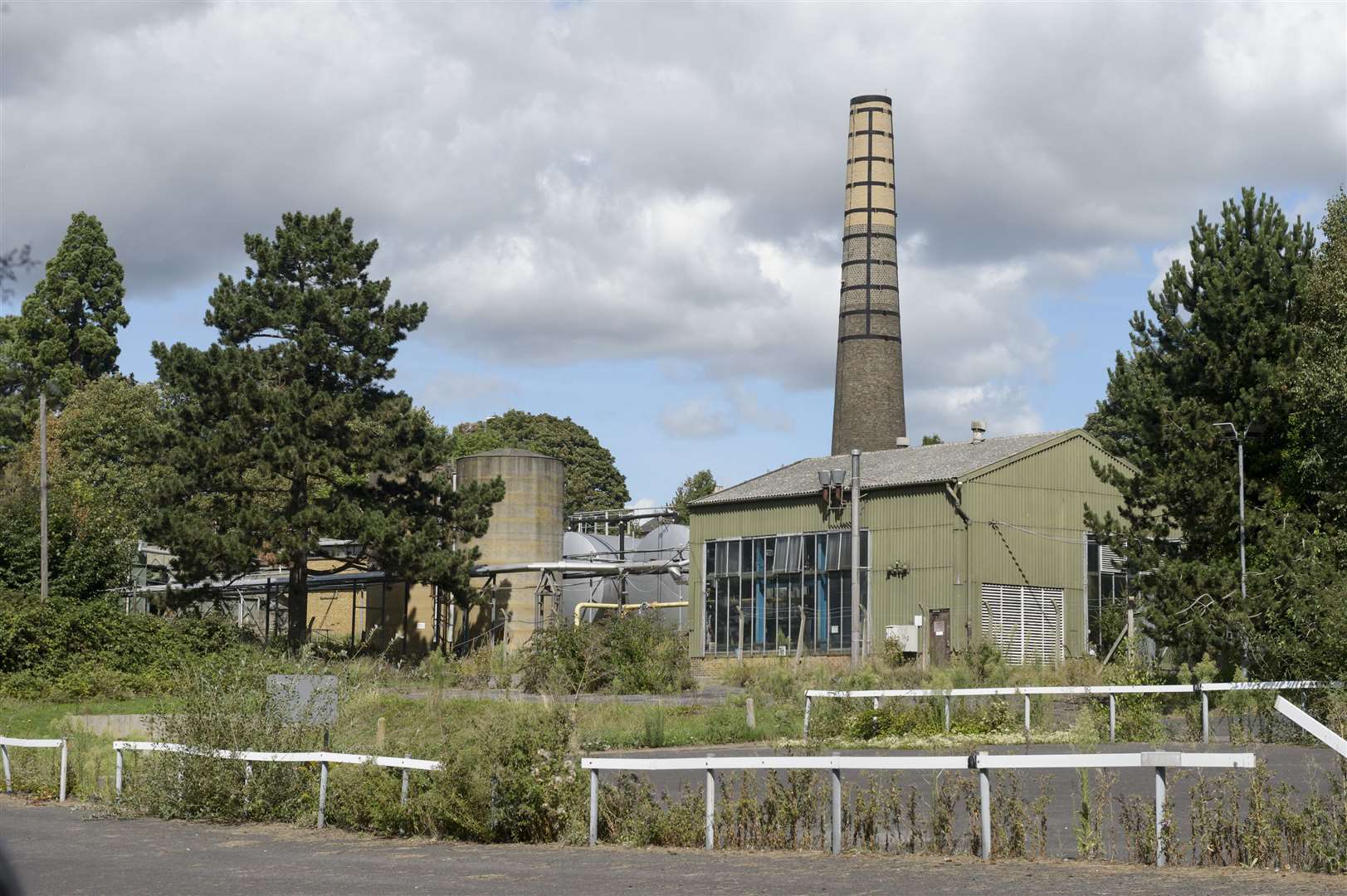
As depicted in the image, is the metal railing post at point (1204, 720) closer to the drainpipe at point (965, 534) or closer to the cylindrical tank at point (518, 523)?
the drainpipe at point (965, 534)

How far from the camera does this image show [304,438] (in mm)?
50250

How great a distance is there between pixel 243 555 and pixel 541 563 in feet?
40.6

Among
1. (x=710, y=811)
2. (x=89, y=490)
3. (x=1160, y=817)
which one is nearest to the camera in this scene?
(x=1160, y=817)

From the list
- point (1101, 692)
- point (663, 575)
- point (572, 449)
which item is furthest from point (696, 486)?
point (1101, 692)

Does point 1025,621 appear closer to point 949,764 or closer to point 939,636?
point 939,636

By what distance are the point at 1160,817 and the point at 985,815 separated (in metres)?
1.27

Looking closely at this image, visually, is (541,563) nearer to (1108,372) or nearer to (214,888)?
(1108,372)

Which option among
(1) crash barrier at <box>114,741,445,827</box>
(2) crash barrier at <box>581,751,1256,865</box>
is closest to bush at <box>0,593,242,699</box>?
(1) crash barrier at <box>114,741,445,827</box>

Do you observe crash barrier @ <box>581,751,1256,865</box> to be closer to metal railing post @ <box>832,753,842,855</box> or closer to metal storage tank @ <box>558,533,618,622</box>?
metal railing post @ <box>832,753,842,855</box>

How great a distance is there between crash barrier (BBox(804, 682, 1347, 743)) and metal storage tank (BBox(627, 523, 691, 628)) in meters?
32.5

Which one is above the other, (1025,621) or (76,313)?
(76,313)

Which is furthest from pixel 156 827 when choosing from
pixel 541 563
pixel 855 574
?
pixel 541 563

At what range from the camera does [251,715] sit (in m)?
17.4

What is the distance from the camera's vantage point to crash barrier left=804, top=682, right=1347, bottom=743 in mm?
23125
